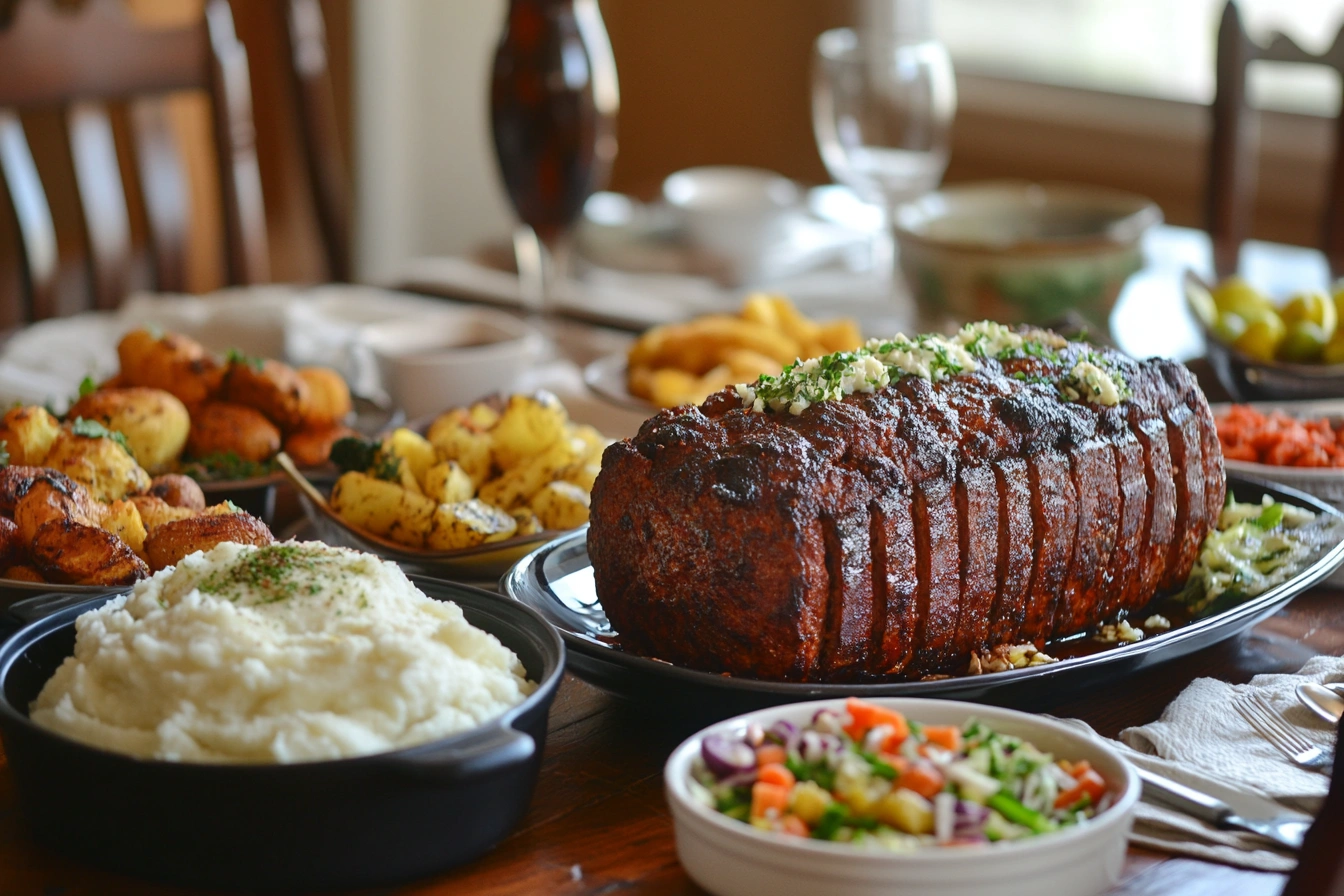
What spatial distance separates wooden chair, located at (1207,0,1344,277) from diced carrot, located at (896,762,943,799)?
2.75m

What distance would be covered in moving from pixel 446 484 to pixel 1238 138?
282cm

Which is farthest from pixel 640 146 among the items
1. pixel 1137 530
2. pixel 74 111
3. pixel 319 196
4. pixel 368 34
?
pixel 1137 530

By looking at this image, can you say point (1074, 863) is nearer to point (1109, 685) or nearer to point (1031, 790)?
point (1031, 790)

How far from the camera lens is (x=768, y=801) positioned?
3.26 feet

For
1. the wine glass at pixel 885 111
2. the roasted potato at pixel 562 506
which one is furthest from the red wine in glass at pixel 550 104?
the roasted potato at pixel 562 506

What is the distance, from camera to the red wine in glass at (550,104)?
2.33 meters

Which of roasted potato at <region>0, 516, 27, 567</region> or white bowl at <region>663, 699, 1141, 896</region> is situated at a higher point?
roasted potato at <region>0, 516, 27, 567</region>

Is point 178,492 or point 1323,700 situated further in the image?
point 178,492

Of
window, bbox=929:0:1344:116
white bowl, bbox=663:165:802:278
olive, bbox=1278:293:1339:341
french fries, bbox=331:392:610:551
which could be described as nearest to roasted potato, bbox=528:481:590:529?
french fries, bbox=331:392:610:551

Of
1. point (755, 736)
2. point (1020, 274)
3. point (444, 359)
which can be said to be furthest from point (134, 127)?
point (755, 736)

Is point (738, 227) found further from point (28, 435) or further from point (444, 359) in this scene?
point (28, 435)

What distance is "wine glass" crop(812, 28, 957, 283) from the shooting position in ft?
8.98

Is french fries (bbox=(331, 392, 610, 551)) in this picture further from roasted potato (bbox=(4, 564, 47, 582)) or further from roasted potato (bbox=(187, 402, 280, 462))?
roasted potato (bbox=(4, 564, 47, 582))

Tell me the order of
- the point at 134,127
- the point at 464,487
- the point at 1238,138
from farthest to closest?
the point at 1238,138
the point at 134,127
the point at 464,487
